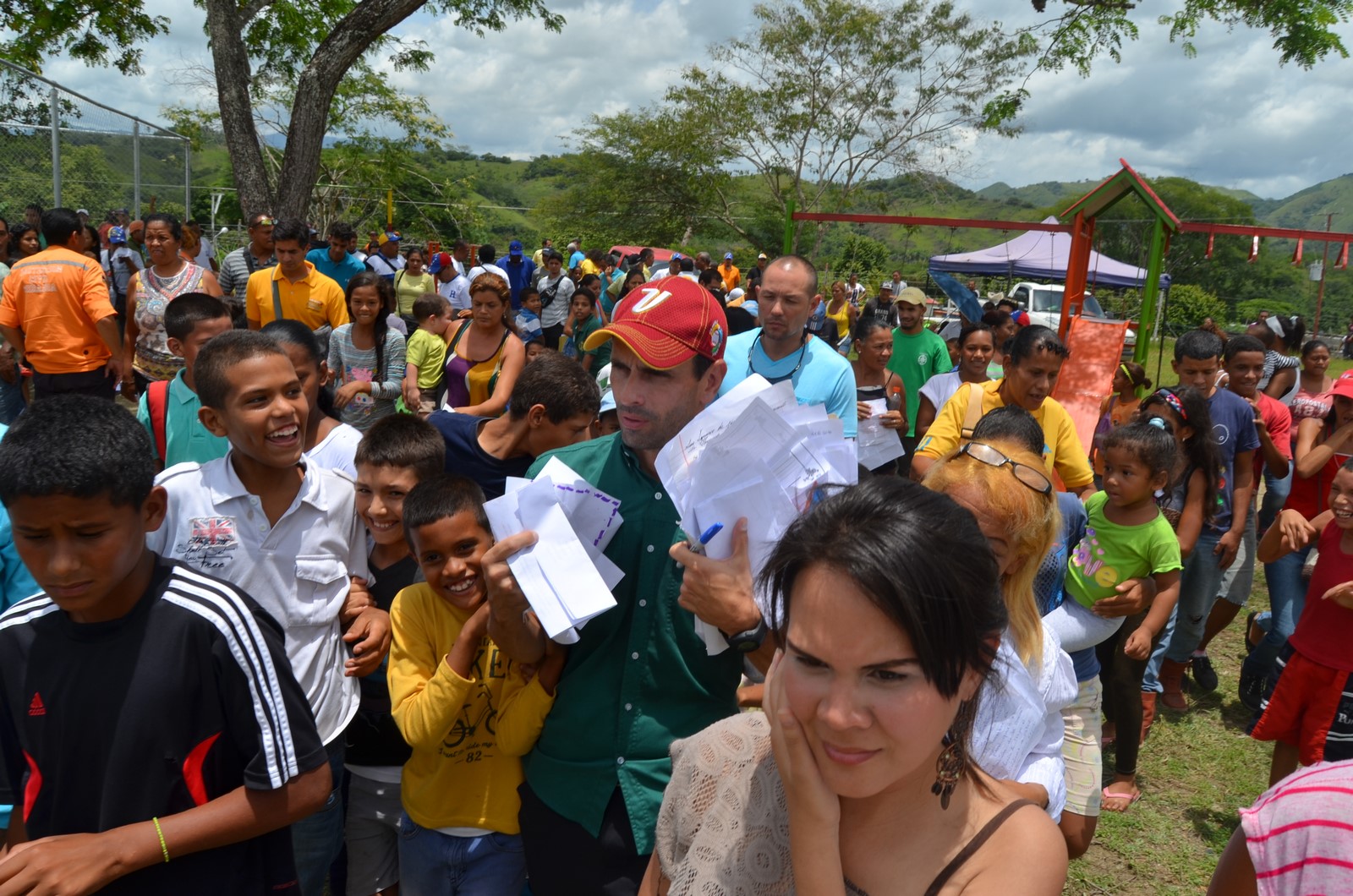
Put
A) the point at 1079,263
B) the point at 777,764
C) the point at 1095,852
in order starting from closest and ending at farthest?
the point at 777,764
the point at 1095,852
the point at 1079,263

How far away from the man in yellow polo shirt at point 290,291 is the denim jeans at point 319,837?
161 inches

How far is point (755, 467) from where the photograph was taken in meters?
1.65

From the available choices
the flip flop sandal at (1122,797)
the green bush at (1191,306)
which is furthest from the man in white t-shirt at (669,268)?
the green bush at (1191,306)

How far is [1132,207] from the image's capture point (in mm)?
49312

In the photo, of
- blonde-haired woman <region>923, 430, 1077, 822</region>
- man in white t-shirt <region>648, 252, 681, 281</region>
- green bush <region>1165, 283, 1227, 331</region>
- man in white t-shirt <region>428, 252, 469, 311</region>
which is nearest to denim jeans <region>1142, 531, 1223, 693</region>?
blonde-haired woman <region>923, 430, 1077, 822</region>

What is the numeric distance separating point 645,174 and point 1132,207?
27.9 metres

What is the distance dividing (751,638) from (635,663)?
354 millimetres

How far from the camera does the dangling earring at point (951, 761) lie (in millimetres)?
1349

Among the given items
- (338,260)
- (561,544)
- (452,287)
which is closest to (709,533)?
(561,544)

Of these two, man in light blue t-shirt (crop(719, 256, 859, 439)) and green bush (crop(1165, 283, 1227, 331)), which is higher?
green bush (crop(1165, 283, 1227, 331))

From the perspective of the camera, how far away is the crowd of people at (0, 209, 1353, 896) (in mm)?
1302

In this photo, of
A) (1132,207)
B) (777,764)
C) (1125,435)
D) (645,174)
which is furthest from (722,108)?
(777,764)

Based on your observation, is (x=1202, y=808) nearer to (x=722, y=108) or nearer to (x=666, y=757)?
(x=666, y=757)

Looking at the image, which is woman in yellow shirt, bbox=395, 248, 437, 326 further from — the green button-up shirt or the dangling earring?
the dangling earring
